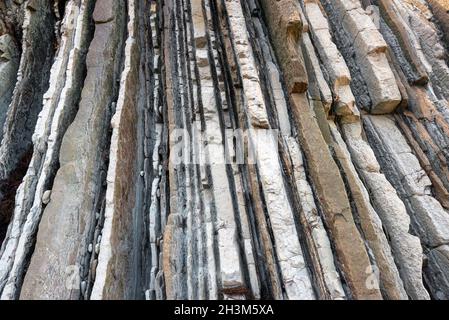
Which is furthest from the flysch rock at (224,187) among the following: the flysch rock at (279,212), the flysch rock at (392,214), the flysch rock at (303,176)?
the flysch rock at (392,214)

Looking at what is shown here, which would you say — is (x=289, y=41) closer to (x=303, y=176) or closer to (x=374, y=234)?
(x=303, y=176)

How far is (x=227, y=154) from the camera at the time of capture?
3342 millimetres

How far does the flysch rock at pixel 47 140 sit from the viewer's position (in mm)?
2781

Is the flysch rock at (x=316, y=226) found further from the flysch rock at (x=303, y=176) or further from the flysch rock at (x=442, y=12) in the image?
the flysch rock at (x=442, y=12)

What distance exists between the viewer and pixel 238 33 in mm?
4023

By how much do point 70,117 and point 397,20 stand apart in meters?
4.37

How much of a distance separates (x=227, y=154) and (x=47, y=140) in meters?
1.78

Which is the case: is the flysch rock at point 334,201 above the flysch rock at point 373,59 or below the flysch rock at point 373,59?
below

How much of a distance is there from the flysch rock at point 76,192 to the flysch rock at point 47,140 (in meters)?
0.15

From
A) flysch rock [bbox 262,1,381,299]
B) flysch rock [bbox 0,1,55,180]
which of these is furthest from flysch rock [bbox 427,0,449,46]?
flysch rock [bbox 0,1,55,180]

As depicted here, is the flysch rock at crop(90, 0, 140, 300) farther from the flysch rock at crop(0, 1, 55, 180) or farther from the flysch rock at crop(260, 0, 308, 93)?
the flysch rock at crop(260, 0, 308, 93)

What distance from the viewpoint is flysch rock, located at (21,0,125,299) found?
2539 mm

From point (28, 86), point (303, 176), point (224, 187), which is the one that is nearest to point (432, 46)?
point (303, 176)

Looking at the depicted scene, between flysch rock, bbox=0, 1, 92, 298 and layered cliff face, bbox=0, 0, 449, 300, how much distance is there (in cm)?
2
